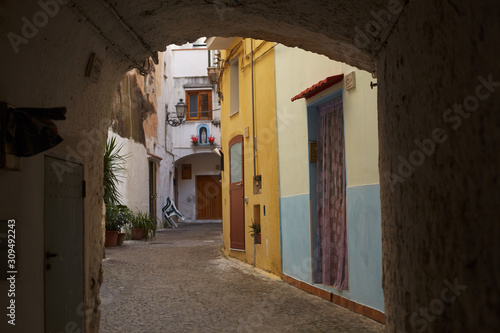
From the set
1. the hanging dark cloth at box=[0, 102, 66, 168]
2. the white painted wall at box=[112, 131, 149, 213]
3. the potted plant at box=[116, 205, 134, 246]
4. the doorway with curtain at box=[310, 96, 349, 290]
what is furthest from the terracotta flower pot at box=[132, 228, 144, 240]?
the hanging dark cloth at box=[0, 102, 66, 168]

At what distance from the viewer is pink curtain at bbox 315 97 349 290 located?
649 cm

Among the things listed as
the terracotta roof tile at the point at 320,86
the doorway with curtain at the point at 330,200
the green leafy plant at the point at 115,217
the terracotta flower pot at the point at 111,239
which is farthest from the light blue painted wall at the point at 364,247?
the terracotta flower pot at the point at 111,239

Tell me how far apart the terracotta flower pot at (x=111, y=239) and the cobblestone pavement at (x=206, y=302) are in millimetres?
2004

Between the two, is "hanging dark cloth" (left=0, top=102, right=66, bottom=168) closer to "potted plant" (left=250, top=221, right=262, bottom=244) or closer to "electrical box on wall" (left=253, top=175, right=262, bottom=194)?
"electrical box on wall" (left=253, top=175, right=262, bottom=194)

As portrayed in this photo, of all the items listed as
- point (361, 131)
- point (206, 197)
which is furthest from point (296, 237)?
point (206, 197)

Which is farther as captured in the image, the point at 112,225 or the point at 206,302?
the point at 112,225

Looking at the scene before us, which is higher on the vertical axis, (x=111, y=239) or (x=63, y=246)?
(x=63, y=246)

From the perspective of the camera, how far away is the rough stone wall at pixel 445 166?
1.90 meters

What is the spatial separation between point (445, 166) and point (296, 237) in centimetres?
555

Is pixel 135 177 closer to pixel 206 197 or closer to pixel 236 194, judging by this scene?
pixel 236 194

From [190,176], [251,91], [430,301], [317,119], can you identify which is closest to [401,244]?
[430,301]

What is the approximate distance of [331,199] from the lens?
6852 mm

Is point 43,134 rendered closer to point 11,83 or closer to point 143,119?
point 11,83

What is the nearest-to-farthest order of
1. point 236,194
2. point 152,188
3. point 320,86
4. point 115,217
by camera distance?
point 320,86, point 236,194, point 115,217, point 152,188
